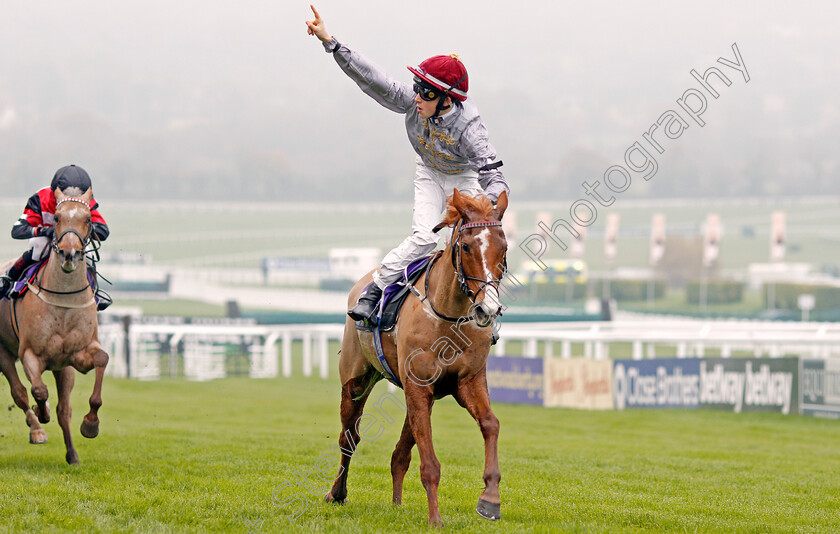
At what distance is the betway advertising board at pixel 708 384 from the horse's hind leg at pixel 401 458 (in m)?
12.2

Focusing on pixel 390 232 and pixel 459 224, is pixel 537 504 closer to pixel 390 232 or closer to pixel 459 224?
pixel 459 224

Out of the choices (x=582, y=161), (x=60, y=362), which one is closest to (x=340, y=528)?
(x=60, y=362)

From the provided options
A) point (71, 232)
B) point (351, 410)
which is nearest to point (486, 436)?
point (351, 410)

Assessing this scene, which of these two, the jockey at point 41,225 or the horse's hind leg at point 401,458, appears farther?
the jockey at point 41,225

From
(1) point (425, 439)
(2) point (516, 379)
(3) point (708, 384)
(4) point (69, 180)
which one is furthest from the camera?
(2) point (516, 379)

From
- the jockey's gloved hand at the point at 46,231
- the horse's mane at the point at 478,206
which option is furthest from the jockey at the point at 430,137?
the jockey's gloved hand at the point at 46,231

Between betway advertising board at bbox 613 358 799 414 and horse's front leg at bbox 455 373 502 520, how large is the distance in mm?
13032

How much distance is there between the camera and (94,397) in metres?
8.90

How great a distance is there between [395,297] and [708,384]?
44.8ft

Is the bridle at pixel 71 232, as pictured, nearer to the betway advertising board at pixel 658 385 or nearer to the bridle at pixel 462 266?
the bridle at pixel 462 266

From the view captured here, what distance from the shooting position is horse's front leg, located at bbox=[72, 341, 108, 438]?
877 centimetres

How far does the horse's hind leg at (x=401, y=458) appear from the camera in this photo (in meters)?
7.19

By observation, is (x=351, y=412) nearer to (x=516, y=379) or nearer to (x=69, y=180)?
(x=69, y=180)

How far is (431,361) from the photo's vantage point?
6.35 m
